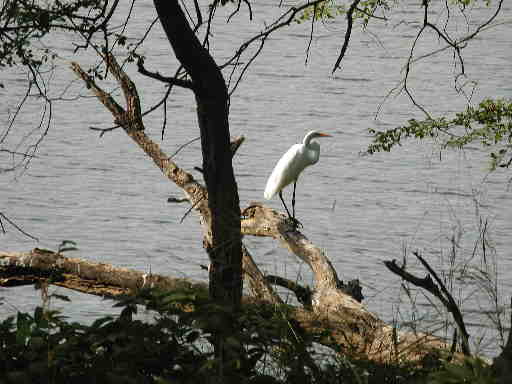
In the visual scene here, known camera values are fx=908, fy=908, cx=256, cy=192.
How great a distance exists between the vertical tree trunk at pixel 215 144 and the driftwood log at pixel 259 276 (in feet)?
0.56

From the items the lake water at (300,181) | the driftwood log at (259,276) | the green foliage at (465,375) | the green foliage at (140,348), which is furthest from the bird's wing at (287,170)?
the green foliage at (465,375)

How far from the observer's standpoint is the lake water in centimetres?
781

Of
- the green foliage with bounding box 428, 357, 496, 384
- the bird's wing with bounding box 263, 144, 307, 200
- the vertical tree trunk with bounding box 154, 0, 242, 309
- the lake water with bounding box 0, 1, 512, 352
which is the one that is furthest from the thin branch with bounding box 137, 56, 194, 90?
the bird's wing with bounding box 263, 144, 307, 200

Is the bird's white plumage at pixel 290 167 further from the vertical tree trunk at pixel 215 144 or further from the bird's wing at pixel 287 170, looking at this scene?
the vertical tree trunk at pixel 215 144

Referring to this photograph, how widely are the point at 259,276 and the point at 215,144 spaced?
1312 millimetres

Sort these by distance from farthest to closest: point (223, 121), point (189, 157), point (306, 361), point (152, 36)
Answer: point (152, 36), point (189, 157), point (223, 121), point (306, 361)

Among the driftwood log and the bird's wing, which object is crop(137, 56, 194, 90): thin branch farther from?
the bird's wing

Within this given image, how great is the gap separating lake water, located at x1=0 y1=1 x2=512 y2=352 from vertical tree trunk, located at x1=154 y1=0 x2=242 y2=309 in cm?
185

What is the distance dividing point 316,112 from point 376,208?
167 inches

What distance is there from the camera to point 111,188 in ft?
33.6

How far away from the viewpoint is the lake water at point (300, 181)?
781cm

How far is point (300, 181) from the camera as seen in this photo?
1056 cm

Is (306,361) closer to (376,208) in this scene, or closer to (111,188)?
(376,208)

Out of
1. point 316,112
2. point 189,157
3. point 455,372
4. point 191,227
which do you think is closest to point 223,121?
point 455,372
